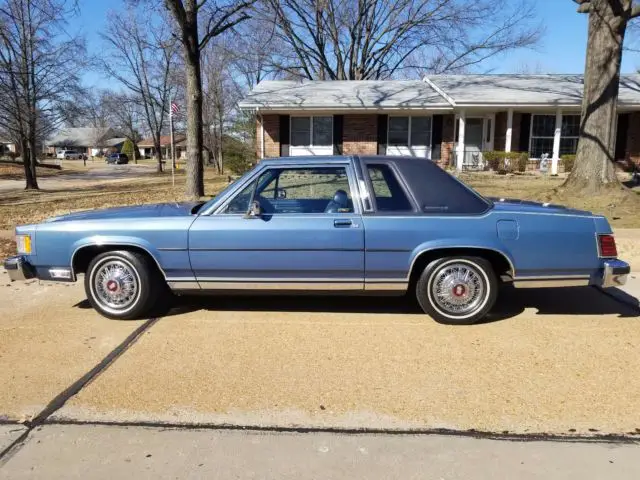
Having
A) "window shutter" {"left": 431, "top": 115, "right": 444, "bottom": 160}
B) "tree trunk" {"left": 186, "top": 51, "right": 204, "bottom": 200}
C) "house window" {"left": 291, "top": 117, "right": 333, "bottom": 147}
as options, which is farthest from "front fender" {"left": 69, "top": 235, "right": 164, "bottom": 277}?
"window shutter" {"left": 431, "top": 115, "right": 444, "bottom": 160}

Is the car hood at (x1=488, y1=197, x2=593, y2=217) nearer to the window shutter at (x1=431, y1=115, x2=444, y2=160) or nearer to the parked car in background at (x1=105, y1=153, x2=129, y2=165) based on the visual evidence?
the window shutter at (x1=431, y1=115, x2=444, y2=160)

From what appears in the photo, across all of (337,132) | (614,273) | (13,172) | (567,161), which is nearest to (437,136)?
(337,132)

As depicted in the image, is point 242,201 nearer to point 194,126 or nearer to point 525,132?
point 194,126

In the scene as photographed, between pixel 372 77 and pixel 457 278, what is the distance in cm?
3478

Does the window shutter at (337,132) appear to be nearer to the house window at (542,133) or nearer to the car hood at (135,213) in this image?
the house window at (542,133)

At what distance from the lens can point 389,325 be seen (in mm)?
4824

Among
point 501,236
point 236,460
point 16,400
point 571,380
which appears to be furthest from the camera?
point 501,236

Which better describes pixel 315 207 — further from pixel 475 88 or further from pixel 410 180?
pixel 475 88

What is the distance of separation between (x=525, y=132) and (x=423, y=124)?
13.4 feet

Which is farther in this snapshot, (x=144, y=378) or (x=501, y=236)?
(x=501, y=236)

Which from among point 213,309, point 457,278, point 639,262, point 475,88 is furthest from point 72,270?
point 475,88

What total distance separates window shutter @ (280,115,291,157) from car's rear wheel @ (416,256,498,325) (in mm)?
17895

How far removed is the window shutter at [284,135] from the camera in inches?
871

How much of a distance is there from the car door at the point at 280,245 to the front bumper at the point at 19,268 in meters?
1.58
